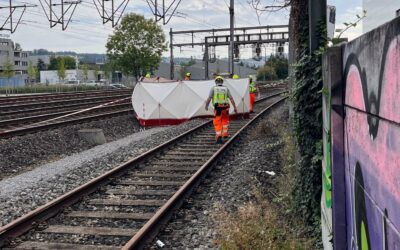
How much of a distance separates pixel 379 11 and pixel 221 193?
6.10 metres

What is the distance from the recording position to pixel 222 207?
25.0 ft

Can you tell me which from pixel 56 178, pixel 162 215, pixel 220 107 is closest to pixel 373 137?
pixel 162 215

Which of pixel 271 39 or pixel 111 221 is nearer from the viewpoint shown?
pixel 111 221

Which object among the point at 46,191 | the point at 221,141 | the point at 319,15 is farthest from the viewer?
the point at 221,141

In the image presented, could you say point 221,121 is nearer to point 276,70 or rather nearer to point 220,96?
point 220,96

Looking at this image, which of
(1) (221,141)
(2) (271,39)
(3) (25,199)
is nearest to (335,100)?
(3) (25,199)

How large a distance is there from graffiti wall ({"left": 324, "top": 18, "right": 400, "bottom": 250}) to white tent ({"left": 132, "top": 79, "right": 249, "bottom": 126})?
17.0m

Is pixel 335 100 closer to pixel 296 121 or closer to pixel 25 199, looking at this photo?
pixel 296 121

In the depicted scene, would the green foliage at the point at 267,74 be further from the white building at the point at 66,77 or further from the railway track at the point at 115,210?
the railway track at the point at 115,210

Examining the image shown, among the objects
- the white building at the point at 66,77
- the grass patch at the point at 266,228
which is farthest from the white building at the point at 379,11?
the white building at the point at 66,77

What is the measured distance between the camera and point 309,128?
21.0 ft

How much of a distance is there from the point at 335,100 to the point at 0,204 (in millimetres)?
6103

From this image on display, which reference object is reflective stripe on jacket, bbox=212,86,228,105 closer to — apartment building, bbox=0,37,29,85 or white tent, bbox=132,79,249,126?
white tent, bbox=132,79,249,126

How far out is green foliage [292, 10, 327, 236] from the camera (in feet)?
20.0
